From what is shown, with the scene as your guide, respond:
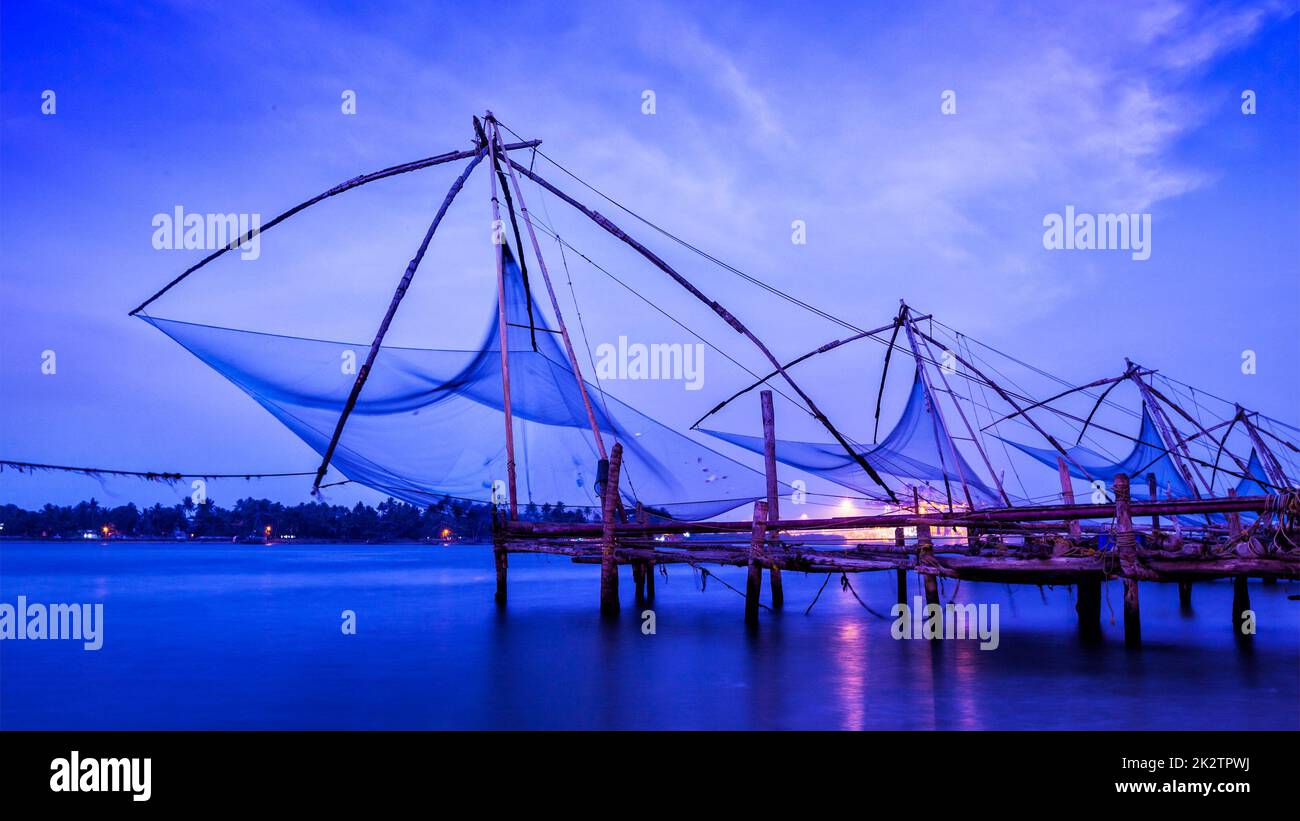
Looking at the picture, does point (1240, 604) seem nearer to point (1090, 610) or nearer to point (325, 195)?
point (1090, 610)

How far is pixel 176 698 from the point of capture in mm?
8773

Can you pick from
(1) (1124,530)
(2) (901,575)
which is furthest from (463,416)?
(2) (901,575)

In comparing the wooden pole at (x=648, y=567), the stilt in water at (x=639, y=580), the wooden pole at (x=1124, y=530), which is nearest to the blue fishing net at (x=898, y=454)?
the wooden pole at (x=648, y=567)

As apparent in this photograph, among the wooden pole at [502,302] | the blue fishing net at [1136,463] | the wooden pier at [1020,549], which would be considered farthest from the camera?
the blue fishing net at [1136,463]

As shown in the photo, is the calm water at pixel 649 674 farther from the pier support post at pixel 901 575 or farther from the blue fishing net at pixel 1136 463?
the blue fishing net at pixel 1136 463

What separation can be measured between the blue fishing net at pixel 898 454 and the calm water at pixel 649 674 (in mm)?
2498

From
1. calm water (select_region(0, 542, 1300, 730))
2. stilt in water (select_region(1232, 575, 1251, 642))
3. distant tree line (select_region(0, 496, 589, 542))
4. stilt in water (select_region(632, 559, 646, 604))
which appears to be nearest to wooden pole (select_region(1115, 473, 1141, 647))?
calm water (select_region(0, 542, 1300, 730))

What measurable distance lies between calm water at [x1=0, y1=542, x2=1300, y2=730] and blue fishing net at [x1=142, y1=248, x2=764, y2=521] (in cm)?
209

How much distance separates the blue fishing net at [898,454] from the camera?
15688mm

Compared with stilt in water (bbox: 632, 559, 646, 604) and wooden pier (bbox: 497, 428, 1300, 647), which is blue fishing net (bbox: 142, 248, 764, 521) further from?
stilt in water (bbox: 632, 559, 646, 604)

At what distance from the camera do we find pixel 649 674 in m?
9.56
